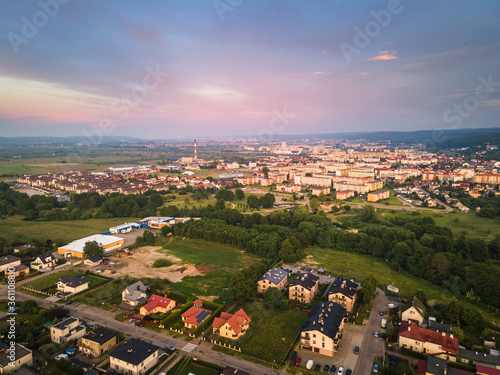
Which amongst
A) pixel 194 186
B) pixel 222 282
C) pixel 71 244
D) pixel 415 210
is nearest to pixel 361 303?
pixel 222 282

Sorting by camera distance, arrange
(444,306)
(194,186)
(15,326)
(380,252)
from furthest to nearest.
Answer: (194,186) → (380,252) → (444,306) → (15,326)

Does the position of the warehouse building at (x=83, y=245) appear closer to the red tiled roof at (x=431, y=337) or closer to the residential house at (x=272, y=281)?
the residential house at (x=272, y=281)

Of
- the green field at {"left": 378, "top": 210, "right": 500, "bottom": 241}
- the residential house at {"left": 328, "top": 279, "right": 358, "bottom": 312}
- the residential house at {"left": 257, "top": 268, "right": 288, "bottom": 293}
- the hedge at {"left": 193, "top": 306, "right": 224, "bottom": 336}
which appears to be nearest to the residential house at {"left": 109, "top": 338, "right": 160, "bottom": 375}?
the hedge at {"left": 193, "top": 306, "right": 224, "bottom": 336}

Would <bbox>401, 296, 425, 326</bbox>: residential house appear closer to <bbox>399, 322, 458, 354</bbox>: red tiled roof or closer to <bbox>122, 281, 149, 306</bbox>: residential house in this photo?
<bbox>399, 322, 458, 354</bbox>: red tiled roof

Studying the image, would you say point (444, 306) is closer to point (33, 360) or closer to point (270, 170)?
point (33, 360)

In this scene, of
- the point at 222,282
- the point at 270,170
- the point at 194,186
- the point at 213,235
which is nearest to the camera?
the point at 222,282

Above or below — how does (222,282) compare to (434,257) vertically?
below

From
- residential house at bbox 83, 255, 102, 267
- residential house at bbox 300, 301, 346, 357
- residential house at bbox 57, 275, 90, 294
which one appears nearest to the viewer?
residential house at bbox 300, 301, 346, 357
